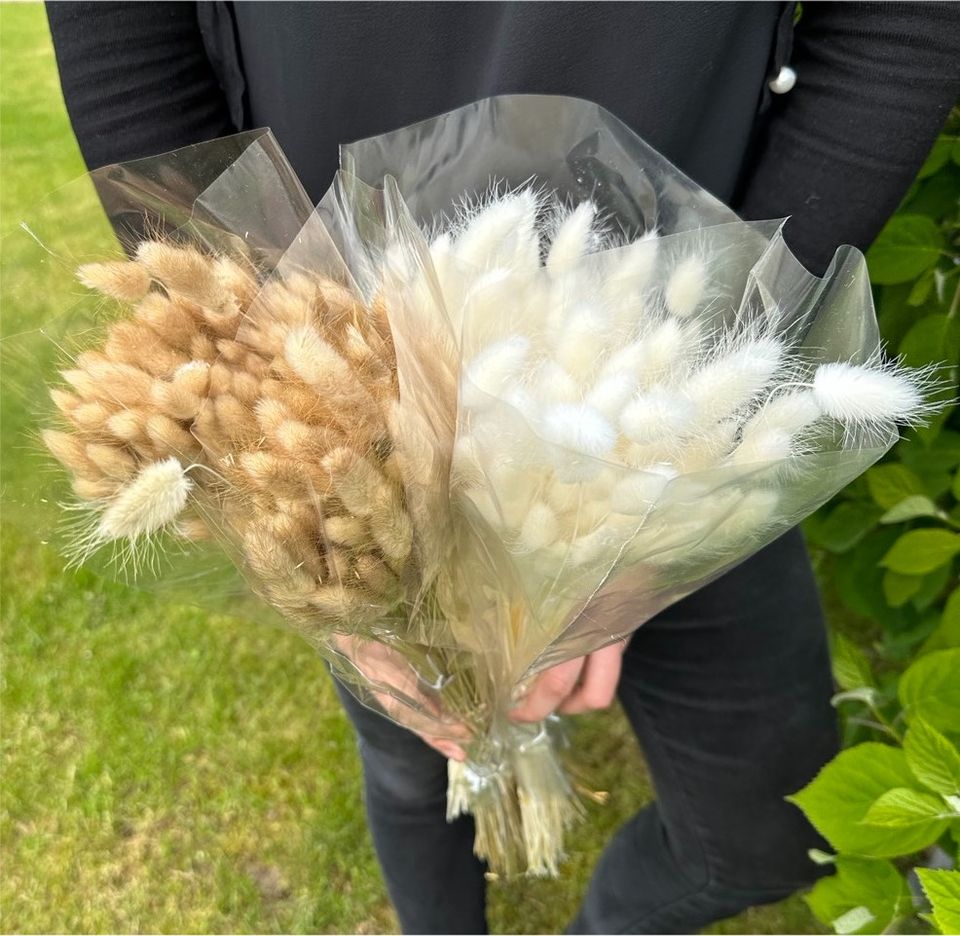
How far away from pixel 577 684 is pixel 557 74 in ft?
1.91

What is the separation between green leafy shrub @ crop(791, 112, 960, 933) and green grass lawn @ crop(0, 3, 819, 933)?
24.0 inches

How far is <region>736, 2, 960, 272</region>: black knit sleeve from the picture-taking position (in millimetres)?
644

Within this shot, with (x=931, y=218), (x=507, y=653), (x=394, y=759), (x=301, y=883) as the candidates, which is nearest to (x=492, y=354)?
(x=507, y=653)

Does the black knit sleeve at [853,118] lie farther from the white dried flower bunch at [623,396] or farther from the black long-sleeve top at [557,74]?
the white dried flower bunch at [623,396]

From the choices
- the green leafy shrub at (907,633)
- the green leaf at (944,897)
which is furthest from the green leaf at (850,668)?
the green leaf at (944,897)

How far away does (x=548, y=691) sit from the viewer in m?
0.76

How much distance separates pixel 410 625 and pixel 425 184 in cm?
33

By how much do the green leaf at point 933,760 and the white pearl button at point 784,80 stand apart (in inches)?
22.2

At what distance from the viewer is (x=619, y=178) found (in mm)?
591

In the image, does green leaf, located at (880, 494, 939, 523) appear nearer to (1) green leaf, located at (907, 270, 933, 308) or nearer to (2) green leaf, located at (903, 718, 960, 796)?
(1) green leaf, located at (907, 270, 933, 308)

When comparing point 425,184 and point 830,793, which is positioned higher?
point 425,184

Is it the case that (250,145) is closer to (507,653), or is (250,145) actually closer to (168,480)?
(168,480)

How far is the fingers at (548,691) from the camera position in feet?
2.43

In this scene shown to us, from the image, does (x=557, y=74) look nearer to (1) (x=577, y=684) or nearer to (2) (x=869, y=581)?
(1) (x=577, y=684)
